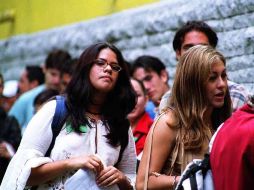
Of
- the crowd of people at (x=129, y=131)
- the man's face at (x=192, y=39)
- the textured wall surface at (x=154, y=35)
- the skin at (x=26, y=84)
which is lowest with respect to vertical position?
the crowd of people at (x=129, y=131)

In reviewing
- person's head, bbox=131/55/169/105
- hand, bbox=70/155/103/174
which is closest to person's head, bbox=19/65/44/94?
person's head, bbox=131/55/169/105

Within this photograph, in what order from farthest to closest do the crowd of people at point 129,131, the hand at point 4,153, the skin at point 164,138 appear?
the hand at point 4,153 < the skin at point 164,138 < the crowd of people at point 129,131

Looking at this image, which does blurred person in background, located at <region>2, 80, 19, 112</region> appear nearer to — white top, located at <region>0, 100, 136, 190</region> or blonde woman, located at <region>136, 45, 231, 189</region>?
white top, located at <region>0, 100, 136, 190</region>

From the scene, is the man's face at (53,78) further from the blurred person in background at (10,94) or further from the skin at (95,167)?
the skin at (95,167)

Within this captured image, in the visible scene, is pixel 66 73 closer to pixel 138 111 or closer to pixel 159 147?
pixel 138 111

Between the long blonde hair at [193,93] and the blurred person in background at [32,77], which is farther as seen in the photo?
the blurred person in background at [32,77]

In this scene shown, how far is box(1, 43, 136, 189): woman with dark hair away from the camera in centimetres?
535

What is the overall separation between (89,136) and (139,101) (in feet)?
6.27

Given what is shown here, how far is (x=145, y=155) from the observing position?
4.88 m

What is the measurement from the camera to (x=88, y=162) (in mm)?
5254

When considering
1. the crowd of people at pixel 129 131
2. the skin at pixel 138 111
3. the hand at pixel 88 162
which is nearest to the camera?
the crowd of people at pixel 129 131

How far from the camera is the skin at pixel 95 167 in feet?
17.3

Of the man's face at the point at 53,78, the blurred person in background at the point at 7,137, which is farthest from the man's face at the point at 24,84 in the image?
the blurred person in background at the point at 7,137

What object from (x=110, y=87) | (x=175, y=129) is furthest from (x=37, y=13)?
(x=175, y=129)
